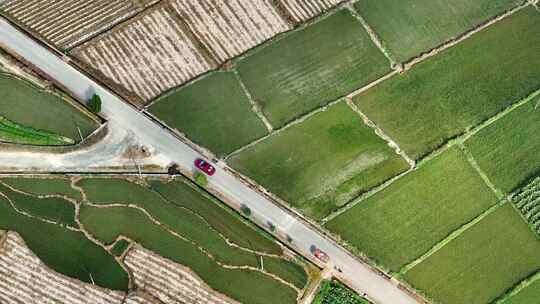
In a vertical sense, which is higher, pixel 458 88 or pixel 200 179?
pixel 458 88

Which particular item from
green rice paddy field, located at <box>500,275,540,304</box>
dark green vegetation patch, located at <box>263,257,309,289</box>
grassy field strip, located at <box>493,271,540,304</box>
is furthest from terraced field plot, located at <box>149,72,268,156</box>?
green rice paddy field, located at <box>500,275,540,304</box>

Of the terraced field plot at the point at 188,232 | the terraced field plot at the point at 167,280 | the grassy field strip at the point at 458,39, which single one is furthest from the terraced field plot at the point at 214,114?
the grassy field strip at the point at 458,39

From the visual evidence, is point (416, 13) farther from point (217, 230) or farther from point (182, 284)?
point (182, 284)

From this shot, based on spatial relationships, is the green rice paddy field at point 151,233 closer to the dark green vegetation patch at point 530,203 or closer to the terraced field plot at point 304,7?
the terraced field plot at point 304,7

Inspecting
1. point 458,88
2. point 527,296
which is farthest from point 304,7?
point 527,296

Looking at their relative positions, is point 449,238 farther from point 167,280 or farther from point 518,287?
point 167,280

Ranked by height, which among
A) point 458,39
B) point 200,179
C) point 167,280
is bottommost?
point 167,280

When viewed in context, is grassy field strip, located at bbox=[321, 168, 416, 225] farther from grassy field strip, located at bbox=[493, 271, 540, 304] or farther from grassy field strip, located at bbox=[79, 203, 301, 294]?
grassy field strip, located at bbox=[493, 271, 540, 304]
